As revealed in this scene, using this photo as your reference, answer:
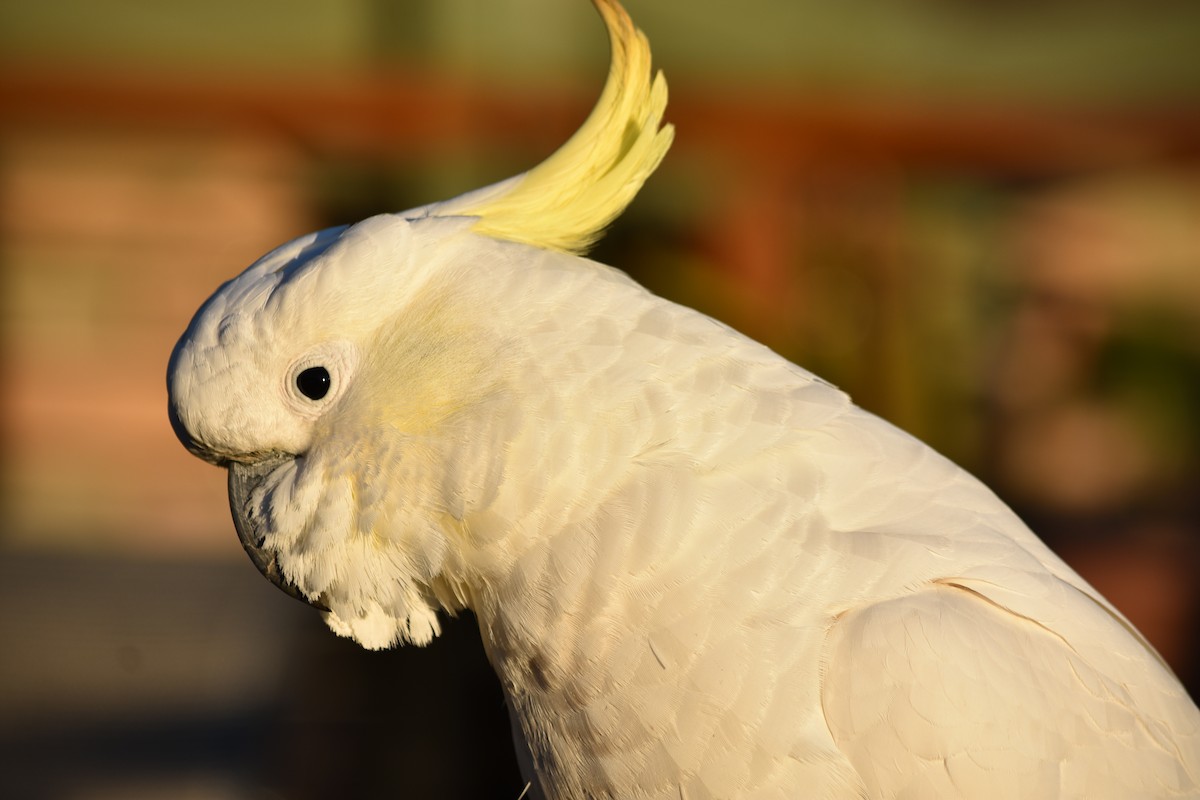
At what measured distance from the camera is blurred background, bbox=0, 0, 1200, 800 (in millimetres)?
3133

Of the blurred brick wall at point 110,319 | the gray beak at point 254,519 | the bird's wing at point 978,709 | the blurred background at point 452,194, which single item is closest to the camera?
the bird's wing at point 978,709

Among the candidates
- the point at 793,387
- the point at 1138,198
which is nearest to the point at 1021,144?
the point at 1138,198

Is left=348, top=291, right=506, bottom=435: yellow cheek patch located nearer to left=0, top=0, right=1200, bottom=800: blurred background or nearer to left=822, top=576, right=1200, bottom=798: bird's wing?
left=822, top=576, right=1200, bottom=798: bird's wing

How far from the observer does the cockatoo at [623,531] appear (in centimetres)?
102

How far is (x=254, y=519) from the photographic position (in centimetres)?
115

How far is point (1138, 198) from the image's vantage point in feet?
12.8

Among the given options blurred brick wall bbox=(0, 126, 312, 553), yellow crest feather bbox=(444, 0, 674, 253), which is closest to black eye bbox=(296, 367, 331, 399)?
yellow crest feather bbox=(444, 0, 674, 253)

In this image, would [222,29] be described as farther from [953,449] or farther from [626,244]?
[953,449]

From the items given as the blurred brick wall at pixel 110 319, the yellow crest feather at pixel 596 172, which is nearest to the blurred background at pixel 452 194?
the blurred brick wall at pixel 110 319

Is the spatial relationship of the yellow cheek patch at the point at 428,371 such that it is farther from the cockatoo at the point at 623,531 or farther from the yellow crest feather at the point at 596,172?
the yellow crest feather at the point at 596,172

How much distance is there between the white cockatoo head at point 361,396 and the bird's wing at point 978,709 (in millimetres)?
424

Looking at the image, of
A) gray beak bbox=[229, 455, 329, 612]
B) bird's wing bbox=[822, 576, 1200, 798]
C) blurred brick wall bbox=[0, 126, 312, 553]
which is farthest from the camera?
blurred brick wall bbox=[0, 126, 312, 553]

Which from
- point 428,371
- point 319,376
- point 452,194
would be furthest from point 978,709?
point 452,194

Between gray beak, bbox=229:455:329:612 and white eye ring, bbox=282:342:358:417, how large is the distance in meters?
0.09
